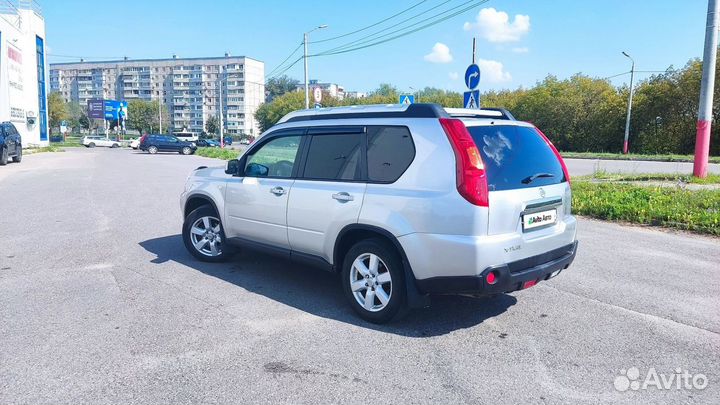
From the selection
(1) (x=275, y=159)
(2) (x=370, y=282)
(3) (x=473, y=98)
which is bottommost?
(2) (x=370, y=282)

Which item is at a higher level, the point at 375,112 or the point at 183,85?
the point at 183,85

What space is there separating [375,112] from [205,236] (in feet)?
9.63

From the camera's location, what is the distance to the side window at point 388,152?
411 cm

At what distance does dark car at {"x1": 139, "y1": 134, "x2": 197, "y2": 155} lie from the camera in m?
43.1

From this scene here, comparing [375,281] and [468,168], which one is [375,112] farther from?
[375,281]

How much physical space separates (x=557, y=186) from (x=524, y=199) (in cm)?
66

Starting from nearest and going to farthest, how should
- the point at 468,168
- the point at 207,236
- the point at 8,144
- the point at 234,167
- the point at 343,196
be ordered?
the point at 468,168 → the point at 343,196 → the point at 234,167 → the point at 207,236 → the point at 8,144

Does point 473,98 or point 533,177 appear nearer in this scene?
point 533,177

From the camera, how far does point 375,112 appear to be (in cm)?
448

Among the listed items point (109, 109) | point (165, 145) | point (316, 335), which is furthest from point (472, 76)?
point (109, 109)

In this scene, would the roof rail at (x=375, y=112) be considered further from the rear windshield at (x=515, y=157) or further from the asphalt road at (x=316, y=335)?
the asphalt road at (x=316, y=335)

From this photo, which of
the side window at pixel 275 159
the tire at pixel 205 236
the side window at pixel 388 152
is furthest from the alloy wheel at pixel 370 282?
the tire at pixel 205 236

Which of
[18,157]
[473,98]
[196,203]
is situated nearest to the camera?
[196,203]

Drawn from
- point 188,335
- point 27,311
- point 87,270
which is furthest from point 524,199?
point 87,270
